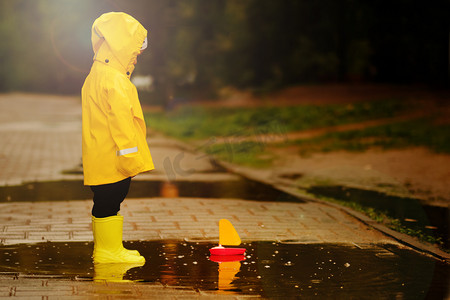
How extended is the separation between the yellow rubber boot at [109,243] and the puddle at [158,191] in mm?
3514

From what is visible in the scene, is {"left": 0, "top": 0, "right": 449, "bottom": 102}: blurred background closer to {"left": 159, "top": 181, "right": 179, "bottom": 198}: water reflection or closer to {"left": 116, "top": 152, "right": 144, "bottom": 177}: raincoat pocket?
{"left": 159, "top": 181, "right": 179, "bottom": 198}: water reflection

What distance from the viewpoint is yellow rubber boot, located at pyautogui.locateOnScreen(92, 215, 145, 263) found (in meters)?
5.71

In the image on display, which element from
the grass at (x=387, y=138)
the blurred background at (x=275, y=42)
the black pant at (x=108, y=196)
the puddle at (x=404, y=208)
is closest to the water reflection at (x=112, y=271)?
the black pant at (x=108, y=196)

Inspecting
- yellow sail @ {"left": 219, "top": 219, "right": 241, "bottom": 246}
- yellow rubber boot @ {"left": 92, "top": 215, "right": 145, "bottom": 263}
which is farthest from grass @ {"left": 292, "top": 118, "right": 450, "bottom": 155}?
yellow rubber boot @ {"left": 92, "top": 215, "right": 145, "bottom": 263}

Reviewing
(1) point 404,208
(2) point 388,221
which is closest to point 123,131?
(2) point 388,221

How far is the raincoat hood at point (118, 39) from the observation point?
5602 mm

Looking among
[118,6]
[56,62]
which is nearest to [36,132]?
[118,6]

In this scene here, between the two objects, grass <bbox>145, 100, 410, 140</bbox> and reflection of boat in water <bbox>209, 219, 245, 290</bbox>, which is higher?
reflection of boat in water <bbox>209, 219, 245, 290</bbox>

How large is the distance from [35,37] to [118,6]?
93.1 feet

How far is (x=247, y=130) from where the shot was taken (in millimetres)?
22453

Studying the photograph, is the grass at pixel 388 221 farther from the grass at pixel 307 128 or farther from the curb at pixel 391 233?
the curb at pixel 391 233

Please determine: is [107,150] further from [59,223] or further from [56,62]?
[56,62]

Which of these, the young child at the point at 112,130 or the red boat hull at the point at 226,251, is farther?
the red boat hull at the point at 226,251

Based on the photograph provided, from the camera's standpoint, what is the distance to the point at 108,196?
5648 mm
